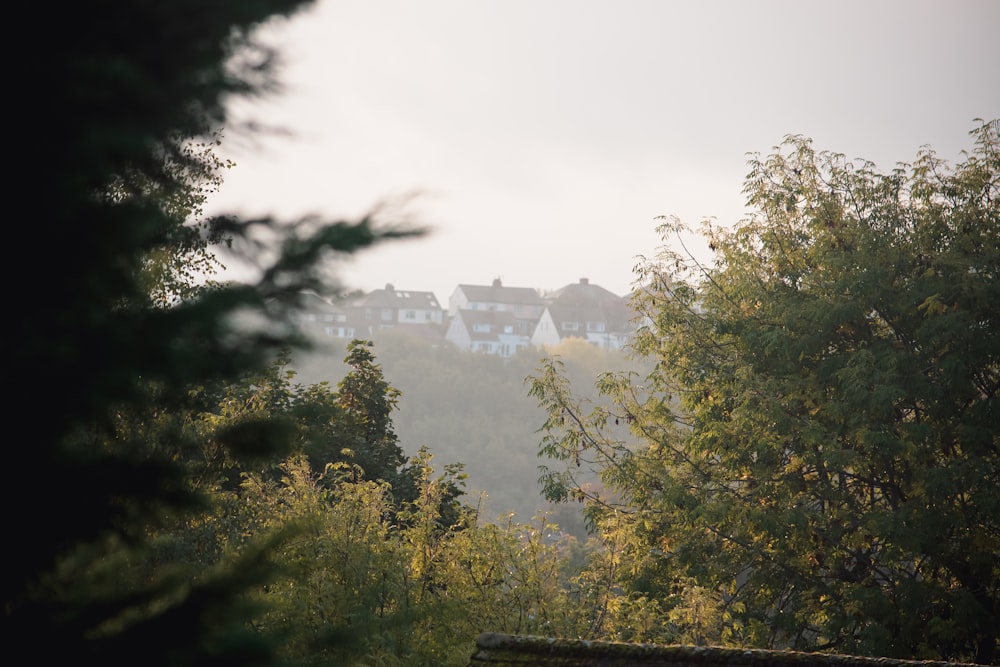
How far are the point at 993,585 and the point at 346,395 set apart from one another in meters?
11.2

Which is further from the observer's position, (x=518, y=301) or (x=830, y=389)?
(x=518, y=301)

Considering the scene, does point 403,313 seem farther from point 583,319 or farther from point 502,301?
point 583,319

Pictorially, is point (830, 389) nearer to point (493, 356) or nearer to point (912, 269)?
point (912, 269)

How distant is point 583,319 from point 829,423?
274 ft

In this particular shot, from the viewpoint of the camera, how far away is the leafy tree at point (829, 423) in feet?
45.4

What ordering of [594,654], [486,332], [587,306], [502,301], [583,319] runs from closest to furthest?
1. [594,654]
2. [583,319]
3. [486,332]
4. [587,306]
5. [502,301]

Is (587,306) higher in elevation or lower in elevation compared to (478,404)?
higher

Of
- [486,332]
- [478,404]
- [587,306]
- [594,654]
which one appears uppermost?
[587,306]

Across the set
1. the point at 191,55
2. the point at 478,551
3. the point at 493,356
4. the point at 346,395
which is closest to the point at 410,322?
the point at 493,356

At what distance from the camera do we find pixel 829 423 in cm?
1577

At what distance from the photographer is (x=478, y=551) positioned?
11234mm

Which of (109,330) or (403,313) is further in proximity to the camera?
(403,313)

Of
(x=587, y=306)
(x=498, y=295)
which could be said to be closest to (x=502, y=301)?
(x=498, y=295)

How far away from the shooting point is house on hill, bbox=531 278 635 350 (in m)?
97.1
